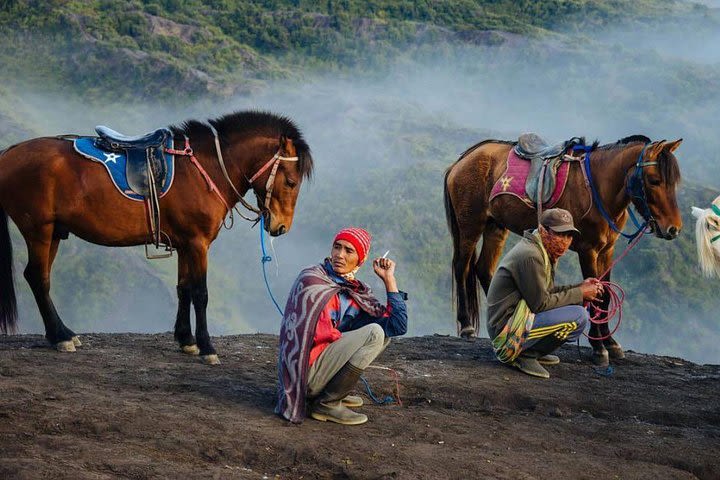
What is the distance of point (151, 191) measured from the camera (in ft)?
21.7

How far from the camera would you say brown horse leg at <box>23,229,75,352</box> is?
663cm

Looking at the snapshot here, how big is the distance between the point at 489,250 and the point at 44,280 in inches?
167

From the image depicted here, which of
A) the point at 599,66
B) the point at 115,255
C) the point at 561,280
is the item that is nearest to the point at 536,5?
the point at 599,66

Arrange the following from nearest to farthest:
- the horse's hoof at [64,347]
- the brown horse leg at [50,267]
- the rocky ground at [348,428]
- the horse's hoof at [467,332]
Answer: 1. the rocky ground at [348,428]
2. the horse's hoof at [64,347]
3. the brown horse leg at [50,267]
4. the horse's hoof at [467,332]

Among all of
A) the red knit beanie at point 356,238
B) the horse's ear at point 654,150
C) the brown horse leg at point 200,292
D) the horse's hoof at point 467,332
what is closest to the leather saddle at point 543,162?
the horse's ear at point 654,150

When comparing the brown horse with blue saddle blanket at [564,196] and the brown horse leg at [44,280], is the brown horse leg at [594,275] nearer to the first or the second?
the brown horse with blue saddle blanket at [564,196]

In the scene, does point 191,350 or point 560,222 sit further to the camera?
point 191,350

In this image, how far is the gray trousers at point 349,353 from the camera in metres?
4.88

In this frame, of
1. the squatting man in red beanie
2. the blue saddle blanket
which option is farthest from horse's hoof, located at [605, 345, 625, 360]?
the blue saddle blanket

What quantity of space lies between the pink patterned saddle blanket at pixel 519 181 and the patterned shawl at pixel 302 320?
3173mm

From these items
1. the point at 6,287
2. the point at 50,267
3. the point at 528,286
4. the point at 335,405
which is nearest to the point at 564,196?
the point at 528,286

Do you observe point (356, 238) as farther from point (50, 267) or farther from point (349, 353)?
point (50, 267)

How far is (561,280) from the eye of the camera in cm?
2156

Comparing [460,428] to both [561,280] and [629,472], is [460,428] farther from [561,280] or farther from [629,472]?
[561,280]
